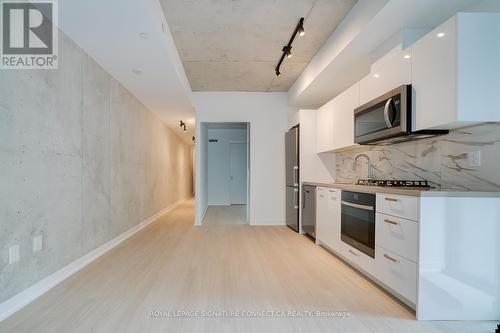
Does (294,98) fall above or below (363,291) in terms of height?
above

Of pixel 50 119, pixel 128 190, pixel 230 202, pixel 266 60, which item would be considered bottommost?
pixel 230 202

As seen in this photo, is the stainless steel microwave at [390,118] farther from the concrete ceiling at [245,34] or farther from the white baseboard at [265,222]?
the white baseboard at [265,222]

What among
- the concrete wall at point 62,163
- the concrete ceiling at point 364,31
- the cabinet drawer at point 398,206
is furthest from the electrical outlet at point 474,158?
the concrete wall at point 62,163

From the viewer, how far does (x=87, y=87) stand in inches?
119

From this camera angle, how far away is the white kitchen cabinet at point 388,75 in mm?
2232

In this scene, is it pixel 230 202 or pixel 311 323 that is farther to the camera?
pixel 230 202

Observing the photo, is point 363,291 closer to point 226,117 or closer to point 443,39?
point 443,39

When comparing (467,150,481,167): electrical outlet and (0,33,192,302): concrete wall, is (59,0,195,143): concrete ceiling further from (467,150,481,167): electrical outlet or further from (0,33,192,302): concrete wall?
(467,150,481,167): electrical outlet

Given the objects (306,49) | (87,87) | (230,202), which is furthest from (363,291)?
(230,202)

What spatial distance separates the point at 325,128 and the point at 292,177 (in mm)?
1143

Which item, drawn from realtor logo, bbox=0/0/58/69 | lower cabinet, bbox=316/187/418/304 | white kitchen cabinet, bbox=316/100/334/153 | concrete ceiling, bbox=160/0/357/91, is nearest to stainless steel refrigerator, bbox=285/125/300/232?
white kitchen cabinet, bbox=316/100/334/153

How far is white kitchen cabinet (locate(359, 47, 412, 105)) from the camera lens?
223cm

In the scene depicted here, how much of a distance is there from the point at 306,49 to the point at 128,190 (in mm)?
3583

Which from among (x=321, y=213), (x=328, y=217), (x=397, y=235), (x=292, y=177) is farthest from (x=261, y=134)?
(x=397, y=235)
